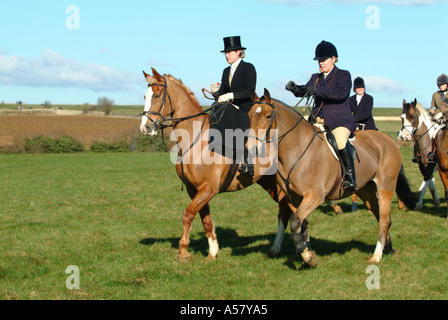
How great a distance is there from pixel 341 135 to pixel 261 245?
3110mm

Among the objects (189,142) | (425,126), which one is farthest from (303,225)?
(425,126)

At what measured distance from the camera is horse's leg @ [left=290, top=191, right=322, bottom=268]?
6633 mm

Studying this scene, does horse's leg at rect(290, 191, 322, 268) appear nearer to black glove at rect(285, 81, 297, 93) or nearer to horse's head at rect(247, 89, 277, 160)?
horse's head at rect(247, 89, 277, 160)

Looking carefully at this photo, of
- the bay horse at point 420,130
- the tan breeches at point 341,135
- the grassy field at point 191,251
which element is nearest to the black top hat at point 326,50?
the tan breeches at point 341,135

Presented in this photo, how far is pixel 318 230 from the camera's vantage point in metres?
10.6

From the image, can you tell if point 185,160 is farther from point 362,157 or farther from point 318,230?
point 318,230

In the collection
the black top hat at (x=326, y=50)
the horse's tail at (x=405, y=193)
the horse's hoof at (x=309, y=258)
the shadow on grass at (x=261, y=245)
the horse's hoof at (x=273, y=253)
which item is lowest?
the shadow on grass at (x=261, y=245)

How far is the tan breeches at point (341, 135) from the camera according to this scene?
7328mm

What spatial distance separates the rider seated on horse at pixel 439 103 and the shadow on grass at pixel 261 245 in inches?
181

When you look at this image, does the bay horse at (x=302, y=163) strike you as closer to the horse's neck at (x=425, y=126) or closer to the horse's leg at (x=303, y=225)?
the horse's leg at (x=303, y=225)

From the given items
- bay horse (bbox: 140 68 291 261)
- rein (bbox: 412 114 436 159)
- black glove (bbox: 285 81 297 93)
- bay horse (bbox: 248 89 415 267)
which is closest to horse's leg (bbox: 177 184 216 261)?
bay horse (bbox: 140 68 291 261)

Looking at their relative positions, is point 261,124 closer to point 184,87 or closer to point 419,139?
point 184,87

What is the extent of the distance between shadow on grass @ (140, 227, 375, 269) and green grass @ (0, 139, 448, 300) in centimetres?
2
